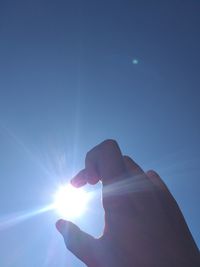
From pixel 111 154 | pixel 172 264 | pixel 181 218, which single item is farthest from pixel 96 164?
pixel 172 264

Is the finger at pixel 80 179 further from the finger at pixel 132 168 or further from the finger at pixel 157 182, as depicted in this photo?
the finger at pixel 157 182

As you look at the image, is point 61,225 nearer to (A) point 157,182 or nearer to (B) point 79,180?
(B) point 79,180

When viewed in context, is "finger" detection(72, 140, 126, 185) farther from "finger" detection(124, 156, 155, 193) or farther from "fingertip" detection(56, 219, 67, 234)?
"fingertip" detection(56, 219, 67, 234)

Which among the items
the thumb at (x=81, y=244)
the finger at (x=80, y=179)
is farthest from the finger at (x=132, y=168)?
the thumb at (x=81, y=244)

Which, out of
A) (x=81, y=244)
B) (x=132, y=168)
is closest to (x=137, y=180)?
(x=132, y=168)

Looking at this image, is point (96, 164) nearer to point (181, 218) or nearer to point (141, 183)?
point (141, 183)

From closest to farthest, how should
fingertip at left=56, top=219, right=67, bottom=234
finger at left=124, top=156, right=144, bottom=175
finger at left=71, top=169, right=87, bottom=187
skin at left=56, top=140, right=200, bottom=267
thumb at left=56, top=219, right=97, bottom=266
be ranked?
skin at left=56, top=140, right=200, bottom=267 → thumb at left=56, top=219, right=97, bottom=266 → fingertip at left=56, top=219, right=67, bottom=234 → finger at left=124, top=156, right=144, bottom=175 → finger at left=71, top=169, right=87, bottom=187

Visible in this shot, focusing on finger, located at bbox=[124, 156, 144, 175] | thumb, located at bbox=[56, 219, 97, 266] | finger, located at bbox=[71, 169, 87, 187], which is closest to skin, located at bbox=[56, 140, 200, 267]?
thumb, located at bbox=[56, 219, 97, 266]

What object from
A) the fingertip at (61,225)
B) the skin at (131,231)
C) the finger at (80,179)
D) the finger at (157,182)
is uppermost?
the finger at (80,179)
